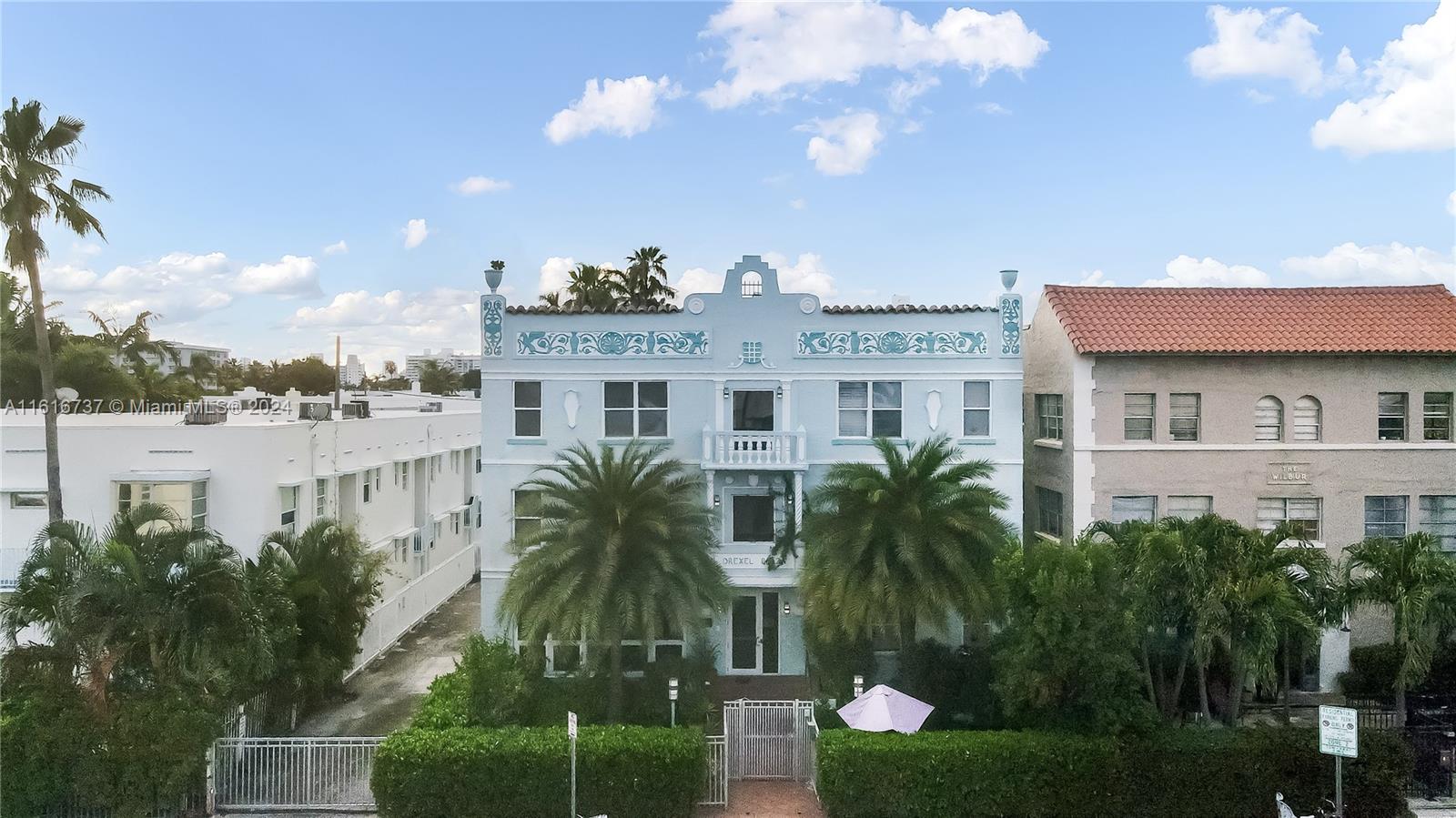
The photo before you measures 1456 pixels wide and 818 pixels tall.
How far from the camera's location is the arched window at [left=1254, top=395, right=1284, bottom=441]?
20.3m

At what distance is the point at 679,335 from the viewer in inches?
790

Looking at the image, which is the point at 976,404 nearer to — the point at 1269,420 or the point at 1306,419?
the point at 1269,420

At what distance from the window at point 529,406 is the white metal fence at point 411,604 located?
6138mm

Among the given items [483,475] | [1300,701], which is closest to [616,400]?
[483,475]

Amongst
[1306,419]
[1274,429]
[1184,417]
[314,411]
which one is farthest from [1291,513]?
[314,411]

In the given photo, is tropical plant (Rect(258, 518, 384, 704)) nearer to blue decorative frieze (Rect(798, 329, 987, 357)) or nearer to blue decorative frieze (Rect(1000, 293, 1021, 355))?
blue decorative frieze (Rect(798, 329, 987, 357))

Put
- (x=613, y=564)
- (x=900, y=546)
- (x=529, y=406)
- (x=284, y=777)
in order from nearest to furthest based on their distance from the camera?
1. (x=284, y=777)
2. (x=613, y=564)
3. (x=900, y=546)
4. (x=529, y=406)

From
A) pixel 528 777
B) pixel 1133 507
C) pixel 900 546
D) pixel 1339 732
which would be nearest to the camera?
pixel 1339 732

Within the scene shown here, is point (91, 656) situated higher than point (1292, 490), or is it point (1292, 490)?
point (1292, 490)

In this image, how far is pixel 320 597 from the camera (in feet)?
58.3

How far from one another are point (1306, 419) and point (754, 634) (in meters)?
14.1

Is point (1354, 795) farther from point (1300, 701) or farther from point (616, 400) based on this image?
point (616, 400)

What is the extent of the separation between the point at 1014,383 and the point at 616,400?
9.30 m

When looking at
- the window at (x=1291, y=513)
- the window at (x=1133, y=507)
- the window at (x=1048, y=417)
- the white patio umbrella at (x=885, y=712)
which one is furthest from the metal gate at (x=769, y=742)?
the window at (x=1291, y=513)
